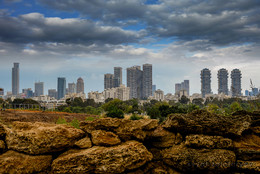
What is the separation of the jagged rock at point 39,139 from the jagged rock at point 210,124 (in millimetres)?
4027

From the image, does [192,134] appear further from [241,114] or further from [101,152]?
[101,152]

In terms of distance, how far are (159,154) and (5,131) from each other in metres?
5.88

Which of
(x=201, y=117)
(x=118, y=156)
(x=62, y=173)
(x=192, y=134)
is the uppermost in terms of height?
(x=201, y=117)

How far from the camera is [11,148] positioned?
756 centimetres

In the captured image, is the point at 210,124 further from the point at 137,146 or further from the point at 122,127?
the point at 122,127

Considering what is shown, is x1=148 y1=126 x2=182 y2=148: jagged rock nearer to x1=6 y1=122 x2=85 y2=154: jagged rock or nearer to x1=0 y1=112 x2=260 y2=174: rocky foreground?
x1=0 y1=112 x2=260 y2=174: rocky foreground

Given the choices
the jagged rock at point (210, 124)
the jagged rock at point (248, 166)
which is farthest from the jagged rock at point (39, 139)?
the jagged rock at point (248, 166)

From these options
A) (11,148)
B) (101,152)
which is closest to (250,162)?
(101,152)

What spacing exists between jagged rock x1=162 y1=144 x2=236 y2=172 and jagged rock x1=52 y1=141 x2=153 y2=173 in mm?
1422

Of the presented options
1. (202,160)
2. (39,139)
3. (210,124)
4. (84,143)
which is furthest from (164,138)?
(39,139)

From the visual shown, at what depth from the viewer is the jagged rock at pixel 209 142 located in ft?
25.0

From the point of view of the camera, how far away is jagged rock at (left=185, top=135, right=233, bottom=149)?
7.62 meters

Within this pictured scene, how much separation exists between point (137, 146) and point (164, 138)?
137 centimetres

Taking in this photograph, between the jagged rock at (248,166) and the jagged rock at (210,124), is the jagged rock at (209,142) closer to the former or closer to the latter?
the jagged rock at (210,124)
